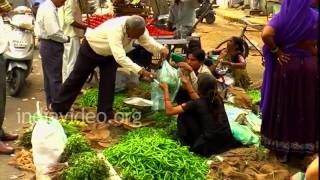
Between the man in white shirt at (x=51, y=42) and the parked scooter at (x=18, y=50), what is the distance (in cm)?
107

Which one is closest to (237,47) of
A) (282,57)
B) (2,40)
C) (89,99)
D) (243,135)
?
(89,99)

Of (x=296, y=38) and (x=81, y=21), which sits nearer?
(x=296, y=38)

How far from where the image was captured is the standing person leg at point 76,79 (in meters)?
6.57

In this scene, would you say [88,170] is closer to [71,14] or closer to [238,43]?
[71,14]

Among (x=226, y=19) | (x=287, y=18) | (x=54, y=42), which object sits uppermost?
(x=287, y=18)

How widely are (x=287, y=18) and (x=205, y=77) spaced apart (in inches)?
42.4

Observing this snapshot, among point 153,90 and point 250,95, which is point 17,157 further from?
point 250,95

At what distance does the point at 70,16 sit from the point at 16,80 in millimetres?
1367

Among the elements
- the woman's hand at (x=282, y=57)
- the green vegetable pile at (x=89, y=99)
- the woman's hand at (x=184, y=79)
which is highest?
the woman's hand at (x=282, y=57)

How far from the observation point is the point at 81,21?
7.91 m

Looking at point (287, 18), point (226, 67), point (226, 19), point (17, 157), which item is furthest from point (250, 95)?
point (226, 19)

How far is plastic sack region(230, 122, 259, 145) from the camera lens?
19.4 feet

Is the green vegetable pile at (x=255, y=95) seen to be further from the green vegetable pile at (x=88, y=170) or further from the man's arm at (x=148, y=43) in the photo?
the green vegetable pile at (x=88, y=170)

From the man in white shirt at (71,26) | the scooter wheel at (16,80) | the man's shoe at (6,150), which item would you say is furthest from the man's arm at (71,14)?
the man's shoe at (6,150)
